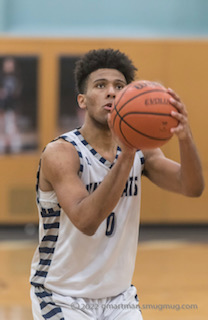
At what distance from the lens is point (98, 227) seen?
2.58 meters

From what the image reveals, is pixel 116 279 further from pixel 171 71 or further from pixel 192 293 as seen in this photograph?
pixel 171 71

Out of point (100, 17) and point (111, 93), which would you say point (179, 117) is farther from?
point (100, 17)

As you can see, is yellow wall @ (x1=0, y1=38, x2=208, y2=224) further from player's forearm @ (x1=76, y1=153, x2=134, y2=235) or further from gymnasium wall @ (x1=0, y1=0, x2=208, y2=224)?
player's forearm @ (x1=76, y1=153, x2=134, y2=235)

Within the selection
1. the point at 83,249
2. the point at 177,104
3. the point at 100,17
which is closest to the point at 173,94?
the point at 177,104

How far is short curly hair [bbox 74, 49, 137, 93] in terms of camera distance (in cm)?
288

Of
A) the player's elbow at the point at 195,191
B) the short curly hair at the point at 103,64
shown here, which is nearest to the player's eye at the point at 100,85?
the short curly hair at the point at 103,64

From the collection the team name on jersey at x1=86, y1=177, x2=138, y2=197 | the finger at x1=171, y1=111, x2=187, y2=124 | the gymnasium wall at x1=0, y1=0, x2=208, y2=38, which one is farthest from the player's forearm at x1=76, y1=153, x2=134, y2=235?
the gymnasium wall at x1=0, y1=0, x2=208, y2=38

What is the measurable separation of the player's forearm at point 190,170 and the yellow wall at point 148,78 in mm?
5212

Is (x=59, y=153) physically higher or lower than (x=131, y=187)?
higher

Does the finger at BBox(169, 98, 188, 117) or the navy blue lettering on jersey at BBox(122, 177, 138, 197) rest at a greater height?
the finger at BBox(169, 98, 188, 117)

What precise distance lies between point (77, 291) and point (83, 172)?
21.6 inches

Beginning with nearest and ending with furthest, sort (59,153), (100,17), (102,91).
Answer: (59,153)
(102,91)
(100,17)

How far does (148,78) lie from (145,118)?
567cm

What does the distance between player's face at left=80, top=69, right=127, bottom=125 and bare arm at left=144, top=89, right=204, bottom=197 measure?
0.36 m
